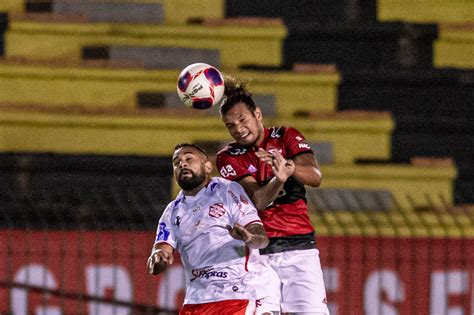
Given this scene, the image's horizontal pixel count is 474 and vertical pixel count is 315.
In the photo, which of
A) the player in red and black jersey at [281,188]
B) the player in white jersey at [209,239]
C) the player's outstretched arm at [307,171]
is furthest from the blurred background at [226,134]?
the player in white jersey at [209,239]

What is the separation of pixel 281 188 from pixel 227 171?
0.38 meters

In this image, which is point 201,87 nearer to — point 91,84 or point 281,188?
point 281,188

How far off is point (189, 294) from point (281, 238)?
95 centimetres

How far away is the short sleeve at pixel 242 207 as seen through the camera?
22.3 feet

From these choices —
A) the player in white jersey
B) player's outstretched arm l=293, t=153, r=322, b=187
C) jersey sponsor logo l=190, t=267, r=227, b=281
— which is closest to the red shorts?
the player in white jersey

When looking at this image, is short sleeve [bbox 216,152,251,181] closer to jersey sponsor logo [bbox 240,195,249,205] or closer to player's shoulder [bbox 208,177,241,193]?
player's shoulder [bbox 208,177,241,193]

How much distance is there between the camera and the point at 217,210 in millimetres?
6840

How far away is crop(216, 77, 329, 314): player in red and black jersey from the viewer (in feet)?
23.9

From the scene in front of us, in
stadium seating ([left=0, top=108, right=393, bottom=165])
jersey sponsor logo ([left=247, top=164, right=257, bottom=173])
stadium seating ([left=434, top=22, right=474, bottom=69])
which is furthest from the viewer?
stadium seating ([left=434, top=22, right=474, bottom=69])

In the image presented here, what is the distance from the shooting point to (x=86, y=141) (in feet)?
38.8

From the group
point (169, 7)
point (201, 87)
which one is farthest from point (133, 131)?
point (201, 87)

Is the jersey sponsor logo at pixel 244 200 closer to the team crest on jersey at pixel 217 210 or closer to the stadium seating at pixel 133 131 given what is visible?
the team crest on jersey at pixel 217 210

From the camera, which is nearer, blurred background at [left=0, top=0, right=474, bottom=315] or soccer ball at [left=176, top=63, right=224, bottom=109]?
soccer ball at [left=176, top=63, right=224, bottom=109]

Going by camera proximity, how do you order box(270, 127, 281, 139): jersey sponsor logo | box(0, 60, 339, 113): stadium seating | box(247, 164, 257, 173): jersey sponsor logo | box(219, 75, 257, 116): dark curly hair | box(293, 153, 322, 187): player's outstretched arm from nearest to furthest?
box(293, 153, 322, 187): player's outstretched arm < box(219, 75, 257, 116): dark curly hair < box(247, 164, 257, 173): jersey sponsor logo < box(270, 127, 281, 139): jersey sponsor logo < box(0, 60, 339, 113): stadium seating
